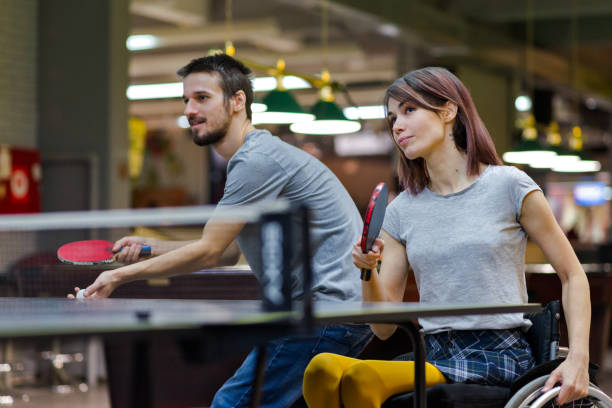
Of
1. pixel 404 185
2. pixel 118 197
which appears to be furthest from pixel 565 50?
→ pixel 404 185

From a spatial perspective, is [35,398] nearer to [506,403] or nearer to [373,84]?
[506,403]

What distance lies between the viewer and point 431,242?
2.19 metres

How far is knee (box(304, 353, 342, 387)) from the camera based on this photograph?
1963 mm

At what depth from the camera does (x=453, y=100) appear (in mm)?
2203

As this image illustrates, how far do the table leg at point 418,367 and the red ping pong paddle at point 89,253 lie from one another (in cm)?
68

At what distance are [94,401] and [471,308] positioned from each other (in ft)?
16.7

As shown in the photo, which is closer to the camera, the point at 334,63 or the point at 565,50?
the point at 334,63

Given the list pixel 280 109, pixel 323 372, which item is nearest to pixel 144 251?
pixel 323 372

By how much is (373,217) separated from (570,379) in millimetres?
525

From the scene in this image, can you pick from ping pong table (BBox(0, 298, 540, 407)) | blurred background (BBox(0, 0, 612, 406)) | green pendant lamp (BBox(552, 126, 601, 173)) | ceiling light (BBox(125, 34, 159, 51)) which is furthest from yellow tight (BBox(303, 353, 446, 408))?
ceiling light (BBox(125, 34, 159, 51))

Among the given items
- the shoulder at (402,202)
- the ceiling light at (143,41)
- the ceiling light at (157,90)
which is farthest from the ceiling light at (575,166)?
the shoulder at (402,202)

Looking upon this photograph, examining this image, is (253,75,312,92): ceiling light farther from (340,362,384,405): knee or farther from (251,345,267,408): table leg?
(251,345,267,408): table leg

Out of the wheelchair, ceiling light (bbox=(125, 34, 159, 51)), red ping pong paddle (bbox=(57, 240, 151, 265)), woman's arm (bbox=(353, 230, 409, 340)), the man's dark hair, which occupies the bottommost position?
the wheelchair

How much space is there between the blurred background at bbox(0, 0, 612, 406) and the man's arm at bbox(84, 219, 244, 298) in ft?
11.2
